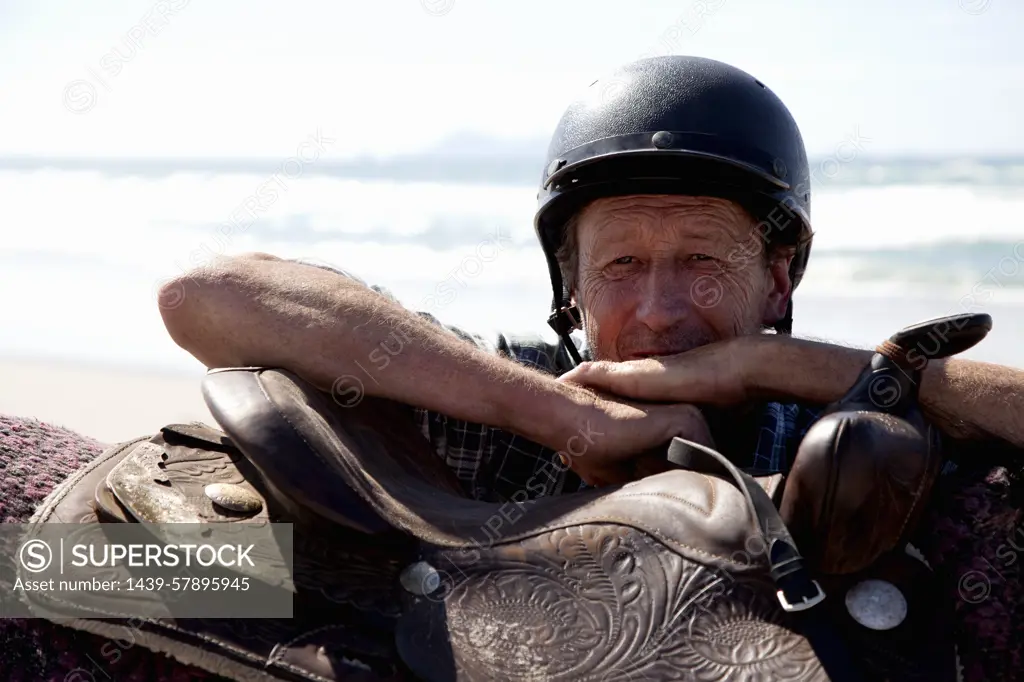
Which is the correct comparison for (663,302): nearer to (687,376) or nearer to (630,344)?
(630,344)

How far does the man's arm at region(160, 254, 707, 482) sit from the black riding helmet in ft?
2.11

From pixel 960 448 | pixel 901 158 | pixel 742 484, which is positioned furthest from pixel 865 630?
pixel 901 158

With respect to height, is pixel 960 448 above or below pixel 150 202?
above

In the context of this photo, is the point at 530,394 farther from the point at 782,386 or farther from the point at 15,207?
the point at 15,207

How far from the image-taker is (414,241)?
38.0 ft

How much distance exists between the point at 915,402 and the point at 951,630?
0.29 m

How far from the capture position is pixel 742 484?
4.42ft

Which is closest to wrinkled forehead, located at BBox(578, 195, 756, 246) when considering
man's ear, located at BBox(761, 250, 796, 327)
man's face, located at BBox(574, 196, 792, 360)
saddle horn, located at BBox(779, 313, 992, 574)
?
man's face, located at BBox(574, 196, 792, 360)

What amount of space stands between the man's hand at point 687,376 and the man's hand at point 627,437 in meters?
0.04

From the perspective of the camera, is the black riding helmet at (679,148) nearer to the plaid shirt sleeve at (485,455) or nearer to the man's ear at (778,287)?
the man's ear at (778,287)

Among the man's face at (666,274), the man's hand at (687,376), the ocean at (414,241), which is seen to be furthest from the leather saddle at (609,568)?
the ocean at (414,241)

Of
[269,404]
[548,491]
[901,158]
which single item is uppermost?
[269,404]

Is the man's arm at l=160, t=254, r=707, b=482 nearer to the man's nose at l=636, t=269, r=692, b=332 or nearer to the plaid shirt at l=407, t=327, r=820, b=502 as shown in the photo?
the plaid shirt at l=407, t=327, r=820, b=502

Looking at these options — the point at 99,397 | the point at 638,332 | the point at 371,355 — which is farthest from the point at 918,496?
the point at 99,397
